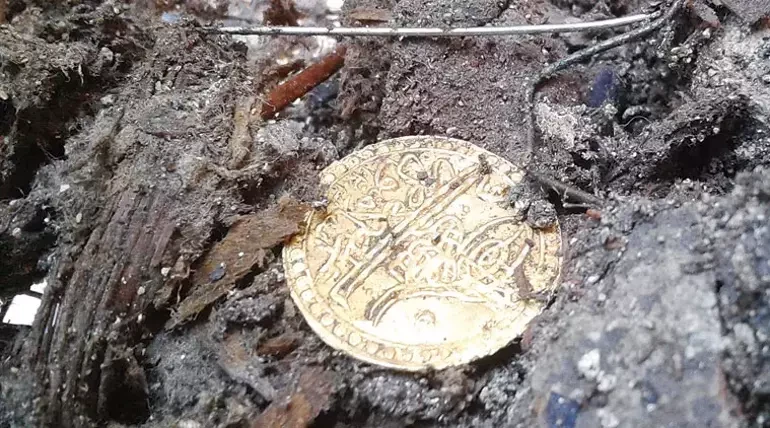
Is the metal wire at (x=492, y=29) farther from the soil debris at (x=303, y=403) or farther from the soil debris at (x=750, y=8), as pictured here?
the soil debris at (x=303, y=403)

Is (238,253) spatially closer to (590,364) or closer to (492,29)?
(590,364)

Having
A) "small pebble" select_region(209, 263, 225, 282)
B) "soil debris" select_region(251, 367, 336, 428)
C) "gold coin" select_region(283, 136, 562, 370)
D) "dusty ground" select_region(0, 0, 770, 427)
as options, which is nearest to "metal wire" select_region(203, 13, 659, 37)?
"dusty ground" select_region(0, 0, 770, 427)

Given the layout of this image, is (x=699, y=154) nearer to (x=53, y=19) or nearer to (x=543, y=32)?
(x=543, y=32)

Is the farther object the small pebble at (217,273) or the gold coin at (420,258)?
the small pebble at (217,273)

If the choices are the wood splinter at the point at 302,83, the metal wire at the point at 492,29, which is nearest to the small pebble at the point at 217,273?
the wood splinter at the point at 302,83

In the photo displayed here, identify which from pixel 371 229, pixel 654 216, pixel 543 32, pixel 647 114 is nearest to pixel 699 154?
pixel 647 114

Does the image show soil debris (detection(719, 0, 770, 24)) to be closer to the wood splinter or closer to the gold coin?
the gold coin
